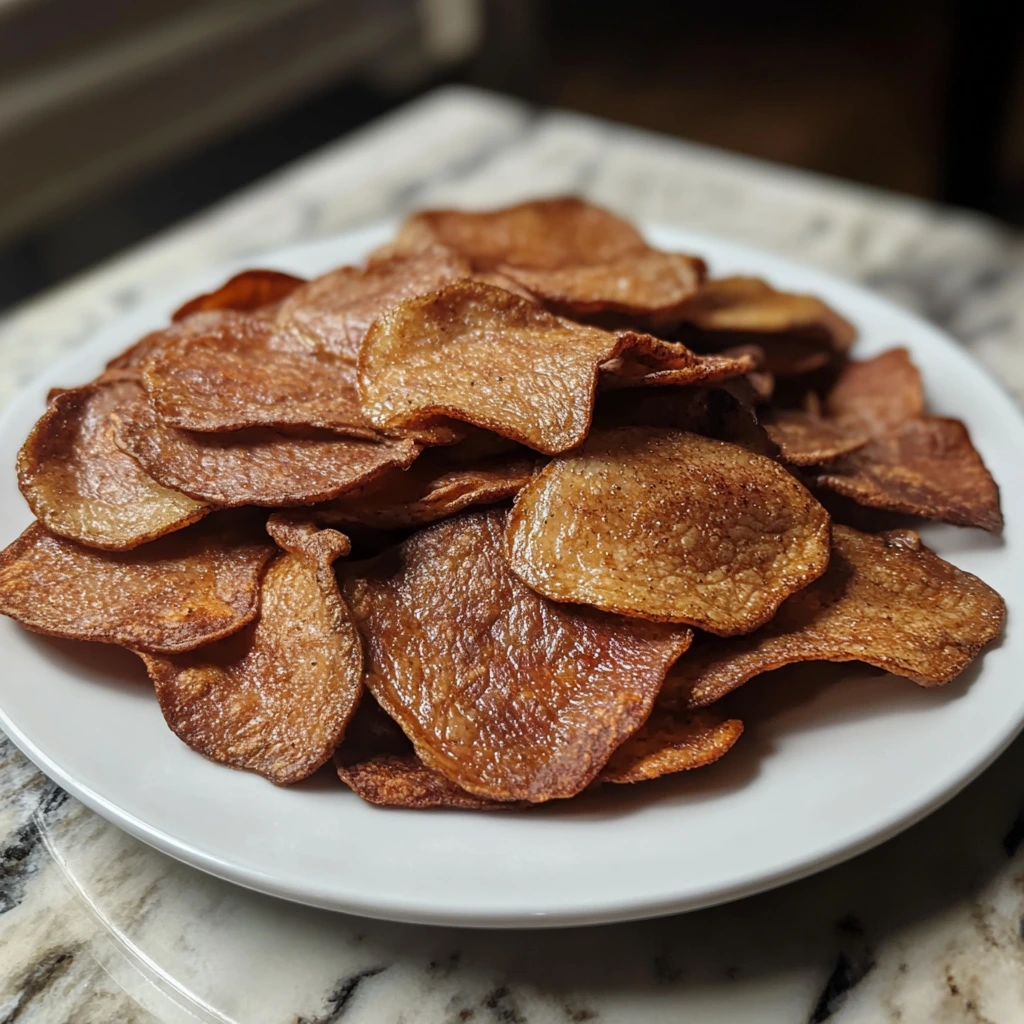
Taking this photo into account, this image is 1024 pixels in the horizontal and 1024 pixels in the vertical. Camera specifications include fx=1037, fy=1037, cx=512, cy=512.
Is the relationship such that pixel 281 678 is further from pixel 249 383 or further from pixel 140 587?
pixel 249 383

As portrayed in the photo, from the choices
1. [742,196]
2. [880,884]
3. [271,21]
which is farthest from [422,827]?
[271,21]

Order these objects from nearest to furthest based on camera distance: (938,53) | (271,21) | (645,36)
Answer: (271,21) → (938,53) → (645,36)

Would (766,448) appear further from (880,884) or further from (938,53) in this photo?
(938,53)

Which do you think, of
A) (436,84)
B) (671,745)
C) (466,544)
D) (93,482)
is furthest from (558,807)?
(436,84)

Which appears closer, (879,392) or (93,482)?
(93,482)

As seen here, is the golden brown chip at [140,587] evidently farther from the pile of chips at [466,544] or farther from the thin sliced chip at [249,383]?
the thin sliced chip at [249,383]

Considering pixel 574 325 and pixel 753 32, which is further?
pixel 753 32

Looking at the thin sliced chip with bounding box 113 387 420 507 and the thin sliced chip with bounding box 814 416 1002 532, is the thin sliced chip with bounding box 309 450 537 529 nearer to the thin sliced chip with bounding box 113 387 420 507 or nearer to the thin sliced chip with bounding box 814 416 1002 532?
the thin sliced chip with bounding box 113 387 420 507
